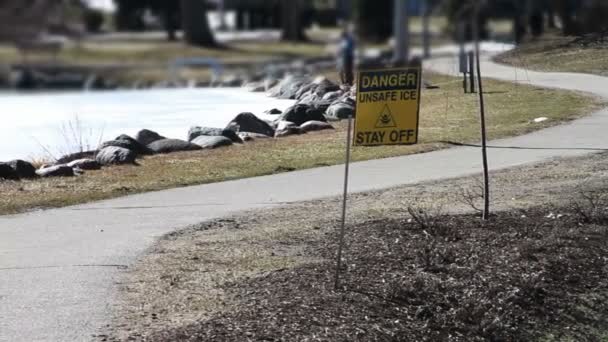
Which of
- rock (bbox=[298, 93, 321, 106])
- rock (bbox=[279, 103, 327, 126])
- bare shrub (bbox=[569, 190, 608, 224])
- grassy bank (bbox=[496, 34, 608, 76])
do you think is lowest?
bare shrub (bbox=[569, 190, 608, 224])

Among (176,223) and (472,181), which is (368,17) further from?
(472,181)

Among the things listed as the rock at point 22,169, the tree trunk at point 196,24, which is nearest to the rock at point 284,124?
the rock at point 22,169

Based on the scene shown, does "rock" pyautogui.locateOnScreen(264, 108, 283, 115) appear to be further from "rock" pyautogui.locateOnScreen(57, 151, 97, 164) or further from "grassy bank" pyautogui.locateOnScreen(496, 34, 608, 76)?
"grassy bank" pyautogui.locateOnScreen(496, 34, 608, 76)

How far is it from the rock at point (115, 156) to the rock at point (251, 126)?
4.93ft

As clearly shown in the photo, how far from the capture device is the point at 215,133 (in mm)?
15711

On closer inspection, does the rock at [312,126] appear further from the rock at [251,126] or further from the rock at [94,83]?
the rock at [94,83]

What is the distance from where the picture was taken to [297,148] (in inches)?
602

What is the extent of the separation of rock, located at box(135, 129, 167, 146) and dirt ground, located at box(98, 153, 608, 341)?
355 centimetres

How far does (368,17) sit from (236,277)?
5255 millimetres

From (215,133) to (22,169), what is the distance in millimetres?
3190

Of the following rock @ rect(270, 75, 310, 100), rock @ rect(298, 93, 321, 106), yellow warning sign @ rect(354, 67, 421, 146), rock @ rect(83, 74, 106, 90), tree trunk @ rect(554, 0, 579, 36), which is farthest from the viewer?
rock @ rect(298, 93, 321, 106)


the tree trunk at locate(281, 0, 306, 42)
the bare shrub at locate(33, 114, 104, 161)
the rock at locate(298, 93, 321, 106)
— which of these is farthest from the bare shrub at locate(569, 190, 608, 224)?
the tree trunk at locate(281, 0, 306, 42)

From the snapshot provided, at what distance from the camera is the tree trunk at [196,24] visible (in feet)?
9.59

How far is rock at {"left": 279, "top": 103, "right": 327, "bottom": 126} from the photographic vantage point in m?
14.9
